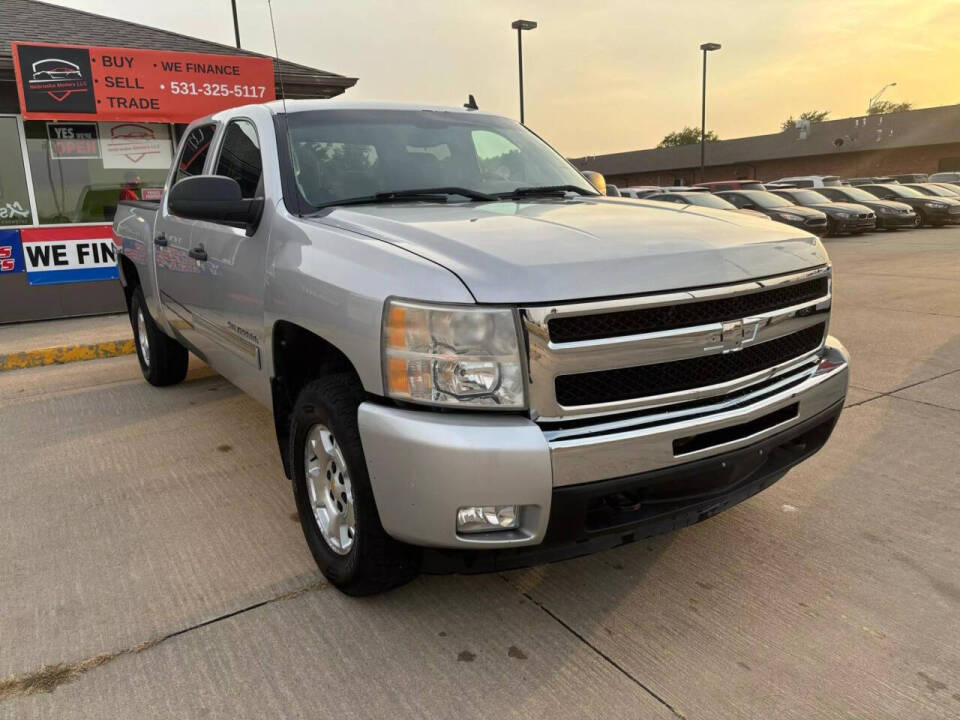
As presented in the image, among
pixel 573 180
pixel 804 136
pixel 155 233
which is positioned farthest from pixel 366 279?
pixel 804 136

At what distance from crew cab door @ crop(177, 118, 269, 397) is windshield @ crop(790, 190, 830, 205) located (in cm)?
1972

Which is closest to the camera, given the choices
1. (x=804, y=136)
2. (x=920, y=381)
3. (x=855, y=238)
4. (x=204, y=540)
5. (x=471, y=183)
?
(x=204, y=540)

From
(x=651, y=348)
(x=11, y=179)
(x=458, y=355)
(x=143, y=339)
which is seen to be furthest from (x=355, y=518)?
(x=11, y=179)

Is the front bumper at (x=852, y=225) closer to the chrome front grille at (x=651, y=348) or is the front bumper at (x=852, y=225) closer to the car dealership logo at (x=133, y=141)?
the car dealership logo at (x=133, y=141)

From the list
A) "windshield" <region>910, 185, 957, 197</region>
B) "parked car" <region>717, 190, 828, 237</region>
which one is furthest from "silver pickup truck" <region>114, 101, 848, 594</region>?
"windshield" <region>910, 185, 957, 197</region>

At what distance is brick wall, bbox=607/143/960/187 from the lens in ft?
161

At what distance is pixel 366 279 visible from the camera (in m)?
2.39

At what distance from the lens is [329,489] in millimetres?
2824

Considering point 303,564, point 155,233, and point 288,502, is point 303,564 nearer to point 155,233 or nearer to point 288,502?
point 288,502

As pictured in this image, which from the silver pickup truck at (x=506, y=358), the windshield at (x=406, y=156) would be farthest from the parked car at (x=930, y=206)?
the silver pickup truck at (x=506, y=358)

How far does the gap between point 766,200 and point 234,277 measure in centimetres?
1789

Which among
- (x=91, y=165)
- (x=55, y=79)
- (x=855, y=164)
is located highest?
(x=55, y=79)

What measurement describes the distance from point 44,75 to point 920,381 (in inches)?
369

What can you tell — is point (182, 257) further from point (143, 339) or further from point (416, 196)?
point (143, 339)
